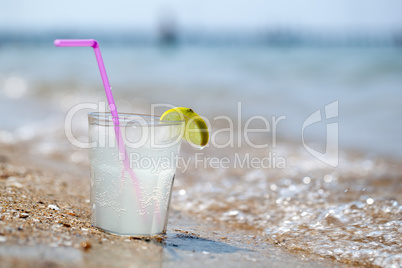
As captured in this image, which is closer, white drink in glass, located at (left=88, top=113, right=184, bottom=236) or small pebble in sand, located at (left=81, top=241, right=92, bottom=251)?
small pebble in sand, located at (left=81, top=241, right=92, bottom=251)

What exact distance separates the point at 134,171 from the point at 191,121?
287 millimetres

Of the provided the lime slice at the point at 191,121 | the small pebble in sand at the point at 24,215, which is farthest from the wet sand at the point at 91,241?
the lime slice at the point at 191,121

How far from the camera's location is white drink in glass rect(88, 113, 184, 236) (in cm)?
161

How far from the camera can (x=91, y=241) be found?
1.56m

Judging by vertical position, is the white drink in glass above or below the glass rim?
below

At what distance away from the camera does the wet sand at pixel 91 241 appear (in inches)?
54.5

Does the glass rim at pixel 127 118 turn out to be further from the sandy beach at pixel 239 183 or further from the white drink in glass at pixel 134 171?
the sandy beach at pixel 239 183

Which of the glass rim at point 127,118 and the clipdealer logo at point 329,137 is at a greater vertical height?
the glass rim at point 127,118

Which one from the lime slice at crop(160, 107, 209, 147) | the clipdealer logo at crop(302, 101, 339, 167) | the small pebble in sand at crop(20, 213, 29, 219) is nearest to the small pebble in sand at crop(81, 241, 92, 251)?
the small pebble in sand at crop(20, 213, 29, 219)

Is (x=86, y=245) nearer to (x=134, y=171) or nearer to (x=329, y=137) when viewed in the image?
(x=134, y=171)

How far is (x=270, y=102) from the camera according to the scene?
7141 mm

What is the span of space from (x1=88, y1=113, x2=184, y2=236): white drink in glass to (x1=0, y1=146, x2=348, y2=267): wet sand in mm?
70

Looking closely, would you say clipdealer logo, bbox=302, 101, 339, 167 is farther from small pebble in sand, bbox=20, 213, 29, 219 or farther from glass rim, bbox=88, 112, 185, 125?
small pebble in sand, bbox=20, 213, 29, 219

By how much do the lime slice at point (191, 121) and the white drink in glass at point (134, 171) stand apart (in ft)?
0.11
